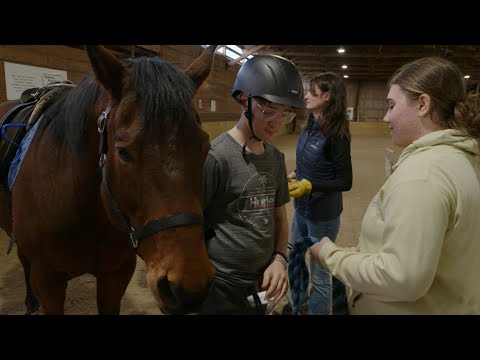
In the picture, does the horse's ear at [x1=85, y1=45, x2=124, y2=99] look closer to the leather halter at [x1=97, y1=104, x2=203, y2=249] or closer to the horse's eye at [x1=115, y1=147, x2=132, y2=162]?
the leather halter at [x1=97, y1=104, x2=203, y2=249]

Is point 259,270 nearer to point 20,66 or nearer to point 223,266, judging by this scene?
point 223,266

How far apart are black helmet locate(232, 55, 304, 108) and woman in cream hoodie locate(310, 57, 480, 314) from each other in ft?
1.30

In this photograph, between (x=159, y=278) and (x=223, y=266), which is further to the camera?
(x=223, y=266)

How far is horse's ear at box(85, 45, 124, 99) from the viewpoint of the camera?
103cm

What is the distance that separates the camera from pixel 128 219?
109 centimetres

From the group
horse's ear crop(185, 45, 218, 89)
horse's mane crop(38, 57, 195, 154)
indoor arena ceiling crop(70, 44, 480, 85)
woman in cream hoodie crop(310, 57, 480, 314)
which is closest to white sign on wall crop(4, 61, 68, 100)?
horse's mane crop(38, 57, 195, 154)

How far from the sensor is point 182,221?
0.96 m

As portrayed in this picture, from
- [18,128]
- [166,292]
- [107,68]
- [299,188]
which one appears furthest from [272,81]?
[18,128]

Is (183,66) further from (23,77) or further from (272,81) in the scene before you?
(272,81)

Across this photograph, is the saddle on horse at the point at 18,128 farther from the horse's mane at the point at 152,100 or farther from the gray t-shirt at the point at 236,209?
the gray t-shirt at the point at 236,209

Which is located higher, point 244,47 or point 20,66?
point 244,47

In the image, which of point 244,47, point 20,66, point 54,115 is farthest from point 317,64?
point 54,115

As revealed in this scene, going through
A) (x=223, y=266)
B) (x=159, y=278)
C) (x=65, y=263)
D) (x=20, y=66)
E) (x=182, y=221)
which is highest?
(x=20, y=66)

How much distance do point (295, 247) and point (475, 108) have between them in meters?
0.83
